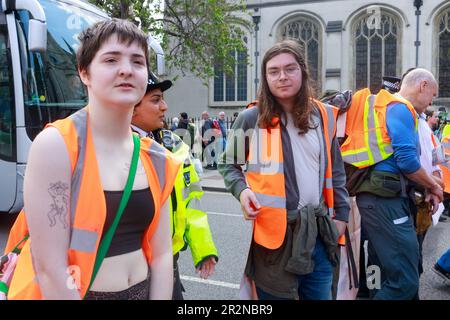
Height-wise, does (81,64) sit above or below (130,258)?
above

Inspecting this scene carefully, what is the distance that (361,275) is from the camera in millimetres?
4289

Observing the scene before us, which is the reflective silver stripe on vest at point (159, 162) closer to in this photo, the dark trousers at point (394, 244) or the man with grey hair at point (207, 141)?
the dark trousers at point (394, 244)

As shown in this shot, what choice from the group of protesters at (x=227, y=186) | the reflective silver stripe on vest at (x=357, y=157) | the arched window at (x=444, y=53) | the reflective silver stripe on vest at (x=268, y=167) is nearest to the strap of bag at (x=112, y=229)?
the group of protesters at (x=227, y=186)

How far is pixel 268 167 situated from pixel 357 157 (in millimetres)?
1132

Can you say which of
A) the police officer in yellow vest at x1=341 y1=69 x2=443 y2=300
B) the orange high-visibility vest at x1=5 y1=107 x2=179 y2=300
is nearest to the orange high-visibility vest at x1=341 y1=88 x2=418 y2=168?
the police officer in yellow vest at x1=341 y1=69 x2=443 y2=300

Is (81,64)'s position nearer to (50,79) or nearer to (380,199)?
(380,199)

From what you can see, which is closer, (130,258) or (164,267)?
(130,258)

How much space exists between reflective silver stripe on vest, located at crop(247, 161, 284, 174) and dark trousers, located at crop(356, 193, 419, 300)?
1.16m

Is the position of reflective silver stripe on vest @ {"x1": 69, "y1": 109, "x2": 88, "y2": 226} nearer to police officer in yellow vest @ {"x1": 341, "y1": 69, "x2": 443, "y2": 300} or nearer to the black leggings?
the black leggings

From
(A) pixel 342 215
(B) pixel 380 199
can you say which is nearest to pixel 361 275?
(B) pixel 380 199

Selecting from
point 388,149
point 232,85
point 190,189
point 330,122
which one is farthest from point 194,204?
point 232,85

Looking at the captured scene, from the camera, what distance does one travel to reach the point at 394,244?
10.6 feet

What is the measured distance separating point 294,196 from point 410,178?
119 cm

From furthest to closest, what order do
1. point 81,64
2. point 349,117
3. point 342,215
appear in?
point 349,117 → point 342,215 → point 81,64
